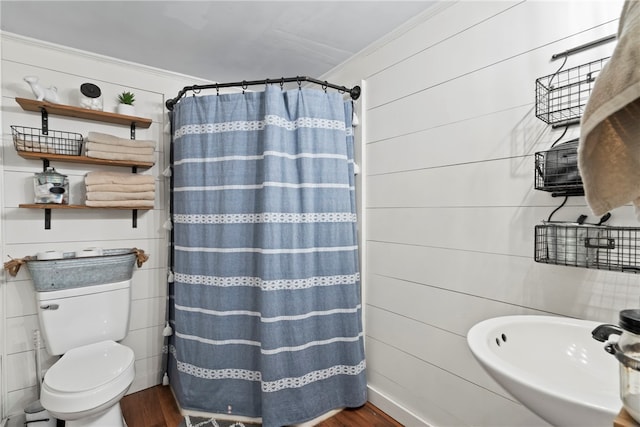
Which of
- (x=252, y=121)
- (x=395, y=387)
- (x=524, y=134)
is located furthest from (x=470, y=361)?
(x=252, y=121)

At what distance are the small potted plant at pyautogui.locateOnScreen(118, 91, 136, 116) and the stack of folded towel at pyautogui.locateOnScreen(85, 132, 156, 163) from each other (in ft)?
0.62

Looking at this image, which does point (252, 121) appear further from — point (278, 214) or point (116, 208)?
point (116, 208)

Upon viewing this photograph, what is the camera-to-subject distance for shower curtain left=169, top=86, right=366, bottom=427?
1.83 metres

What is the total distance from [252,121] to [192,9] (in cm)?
63

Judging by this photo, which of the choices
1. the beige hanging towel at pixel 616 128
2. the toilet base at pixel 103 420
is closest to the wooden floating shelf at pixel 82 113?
the toilet base at pixel 103 420

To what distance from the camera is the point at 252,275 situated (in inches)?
75.1

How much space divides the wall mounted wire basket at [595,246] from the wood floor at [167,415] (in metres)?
1.41

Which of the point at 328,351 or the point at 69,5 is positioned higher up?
the point at 69,5

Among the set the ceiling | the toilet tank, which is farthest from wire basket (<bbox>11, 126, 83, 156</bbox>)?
the toilet tank

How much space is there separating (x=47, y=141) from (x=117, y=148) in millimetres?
359

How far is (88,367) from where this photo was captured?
171cm

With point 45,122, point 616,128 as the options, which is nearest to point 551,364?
point 616,128

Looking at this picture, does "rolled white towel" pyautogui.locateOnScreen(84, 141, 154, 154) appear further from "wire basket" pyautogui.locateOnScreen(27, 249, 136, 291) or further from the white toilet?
the white toilet

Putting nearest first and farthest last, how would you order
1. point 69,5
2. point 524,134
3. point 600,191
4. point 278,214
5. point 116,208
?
point 600,191
point 524,134
point 69,5
point 278,214
point 116,208
